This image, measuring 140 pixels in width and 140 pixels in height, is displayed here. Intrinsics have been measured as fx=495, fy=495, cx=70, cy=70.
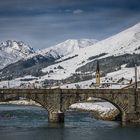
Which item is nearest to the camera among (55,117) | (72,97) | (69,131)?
(69,131)

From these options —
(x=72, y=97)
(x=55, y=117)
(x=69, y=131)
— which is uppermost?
(x=72, y=97)

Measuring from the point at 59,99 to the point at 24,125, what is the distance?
36.1 ft

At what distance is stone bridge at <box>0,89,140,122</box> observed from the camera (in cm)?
12431

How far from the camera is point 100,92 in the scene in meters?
125

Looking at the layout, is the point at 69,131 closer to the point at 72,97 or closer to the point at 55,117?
the point at 55,117

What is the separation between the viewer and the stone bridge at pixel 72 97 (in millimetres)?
124312

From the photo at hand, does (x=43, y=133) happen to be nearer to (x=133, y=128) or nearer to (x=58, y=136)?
→ (x=58, y=136)

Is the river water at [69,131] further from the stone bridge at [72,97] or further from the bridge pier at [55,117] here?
the stone bridge at [72,97]

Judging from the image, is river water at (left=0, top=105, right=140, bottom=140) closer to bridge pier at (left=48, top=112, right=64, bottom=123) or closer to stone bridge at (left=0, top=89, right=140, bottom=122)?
bridge pier at (left=48, top=112, right=64, bottom=123)

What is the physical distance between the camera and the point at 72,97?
12550cm

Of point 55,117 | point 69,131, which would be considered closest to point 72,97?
point 55,117

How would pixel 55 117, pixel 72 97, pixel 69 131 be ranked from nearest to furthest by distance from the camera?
pixel 69 131 → pixel 55 117 → pixel 72 97

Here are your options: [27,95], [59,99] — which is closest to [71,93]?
[59,99]

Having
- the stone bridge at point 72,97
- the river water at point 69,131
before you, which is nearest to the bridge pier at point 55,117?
the stone bridge at point 72,97
